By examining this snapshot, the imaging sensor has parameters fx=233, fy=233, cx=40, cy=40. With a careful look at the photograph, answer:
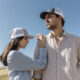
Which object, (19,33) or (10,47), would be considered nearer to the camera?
(10,47)

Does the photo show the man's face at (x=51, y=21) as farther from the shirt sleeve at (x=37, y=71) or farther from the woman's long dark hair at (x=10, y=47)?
the woman's long dark hair at (x=10, y=47)

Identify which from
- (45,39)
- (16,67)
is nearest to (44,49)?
(45,39)

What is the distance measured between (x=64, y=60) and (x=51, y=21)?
2.47 ft

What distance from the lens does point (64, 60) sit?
4090 millimetres

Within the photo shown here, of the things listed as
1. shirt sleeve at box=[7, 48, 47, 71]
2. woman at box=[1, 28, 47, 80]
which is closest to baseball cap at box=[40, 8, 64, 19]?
woman at box=[1, 28, 47, 80]

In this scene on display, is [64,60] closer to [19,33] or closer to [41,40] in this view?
[41,40]

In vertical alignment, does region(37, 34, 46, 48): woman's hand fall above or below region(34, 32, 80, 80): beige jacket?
above

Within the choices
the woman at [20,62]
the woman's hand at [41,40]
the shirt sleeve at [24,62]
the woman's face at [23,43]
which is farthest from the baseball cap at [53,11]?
the shirt sleeve at [24,62]

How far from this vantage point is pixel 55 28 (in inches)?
169

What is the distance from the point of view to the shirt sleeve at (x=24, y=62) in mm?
4035

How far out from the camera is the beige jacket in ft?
13.2

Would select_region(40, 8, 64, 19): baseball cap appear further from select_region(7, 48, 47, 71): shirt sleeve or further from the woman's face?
select_region(7, 48, 47, 71): shirt sleeve

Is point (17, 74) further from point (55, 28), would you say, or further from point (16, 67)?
point (55, 28)

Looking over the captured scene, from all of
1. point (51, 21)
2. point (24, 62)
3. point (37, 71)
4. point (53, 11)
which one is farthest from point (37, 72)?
point (53, 11)
